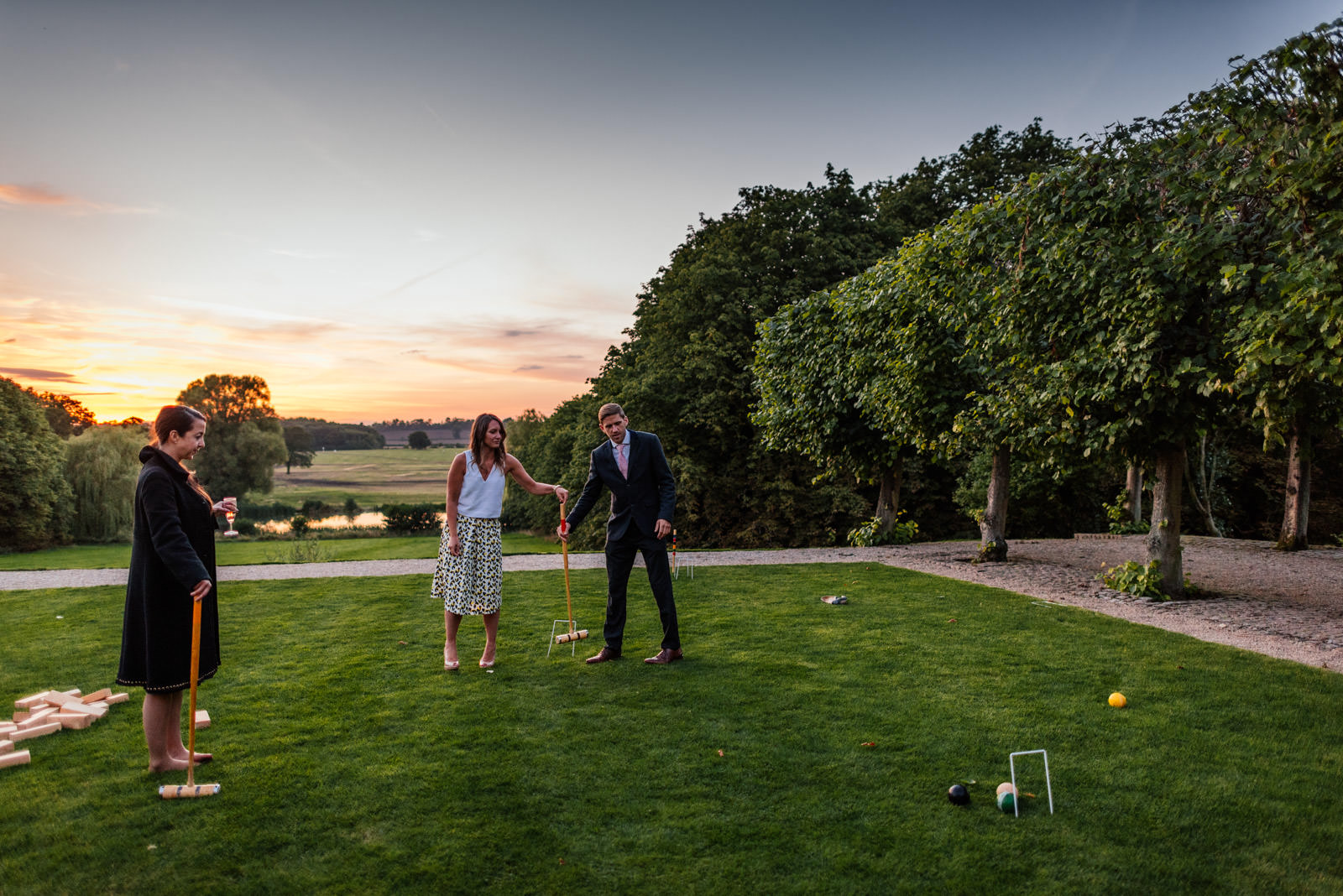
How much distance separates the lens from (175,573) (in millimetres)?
4039

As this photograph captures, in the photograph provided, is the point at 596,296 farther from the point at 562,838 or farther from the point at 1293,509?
the point at 562,838

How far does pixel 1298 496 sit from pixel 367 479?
52314mm

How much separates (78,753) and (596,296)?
24004 millimetres

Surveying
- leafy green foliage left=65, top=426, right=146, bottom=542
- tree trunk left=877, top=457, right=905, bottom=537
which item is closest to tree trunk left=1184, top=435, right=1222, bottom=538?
tree trunk left=877, top=457, right=905, bottom=537

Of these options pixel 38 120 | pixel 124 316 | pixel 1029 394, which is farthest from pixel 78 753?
pixel 124 316

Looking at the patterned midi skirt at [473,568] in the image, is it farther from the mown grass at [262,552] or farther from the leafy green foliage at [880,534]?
the mown grass at [262,552]

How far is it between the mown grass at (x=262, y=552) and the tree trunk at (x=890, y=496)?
7.94 metres

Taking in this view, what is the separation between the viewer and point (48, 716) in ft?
17.4

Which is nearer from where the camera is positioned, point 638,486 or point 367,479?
point 638,486

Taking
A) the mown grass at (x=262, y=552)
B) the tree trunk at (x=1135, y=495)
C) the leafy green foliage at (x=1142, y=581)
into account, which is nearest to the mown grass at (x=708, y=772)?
the leafy green foliage at (x=1142, y=581)

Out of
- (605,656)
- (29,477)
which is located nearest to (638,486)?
(605,656)

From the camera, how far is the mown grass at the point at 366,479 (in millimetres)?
46406

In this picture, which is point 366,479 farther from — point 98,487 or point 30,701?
point 30,701

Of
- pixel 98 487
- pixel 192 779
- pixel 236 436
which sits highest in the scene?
pixel 236 436
